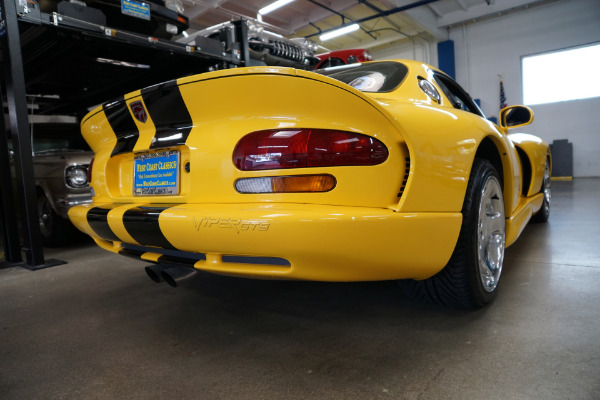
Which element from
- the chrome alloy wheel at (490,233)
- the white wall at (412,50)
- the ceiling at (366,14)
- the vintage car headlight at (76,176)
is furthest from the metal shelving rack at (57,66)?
the white wall at (412,50)

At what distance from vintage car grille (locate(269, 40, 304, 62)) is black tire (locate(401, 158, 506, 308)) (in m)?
3.69

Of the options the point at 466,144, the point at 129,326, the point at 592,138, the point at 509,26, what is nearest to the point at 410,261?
the point at 466,144

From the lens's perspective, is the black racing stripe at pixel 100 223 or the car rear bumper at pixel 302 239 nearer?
the car rear bumper at pixel 302 239

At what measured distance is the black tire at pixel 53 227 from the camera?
11.8 ft

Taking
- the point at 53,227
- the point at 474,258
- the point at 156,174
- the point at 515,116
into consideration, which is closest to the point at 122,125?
the point at 156,174

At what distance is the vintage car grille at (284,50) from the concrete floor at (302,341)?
344 cm

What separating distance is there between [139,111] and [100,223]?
0.49 m

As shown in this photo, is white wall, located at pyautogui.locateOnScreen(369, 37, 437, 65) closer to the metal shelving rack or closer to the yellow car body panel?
the metal shelving rack

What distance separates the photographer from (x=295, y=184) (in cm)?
113

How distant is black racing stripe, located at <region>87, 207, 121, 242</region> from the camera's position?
61.0 inches

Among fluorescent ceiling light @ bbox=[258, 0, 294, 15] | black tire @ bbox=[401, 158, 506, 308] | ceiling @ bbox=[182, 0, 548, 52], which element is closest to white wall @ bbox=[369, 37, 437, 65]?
ceiling @ bbox=[182, 0, 548, 52]

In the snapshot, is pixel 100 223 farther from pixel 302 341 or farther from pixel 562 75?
pixel 562 75

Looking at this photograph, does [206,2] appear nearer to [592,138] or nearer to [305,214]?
[305,214]

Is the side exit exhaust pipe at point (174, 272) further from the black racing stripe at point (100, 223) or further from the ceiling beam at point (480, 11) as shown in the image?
the ceiling beam at point (480, 11)
